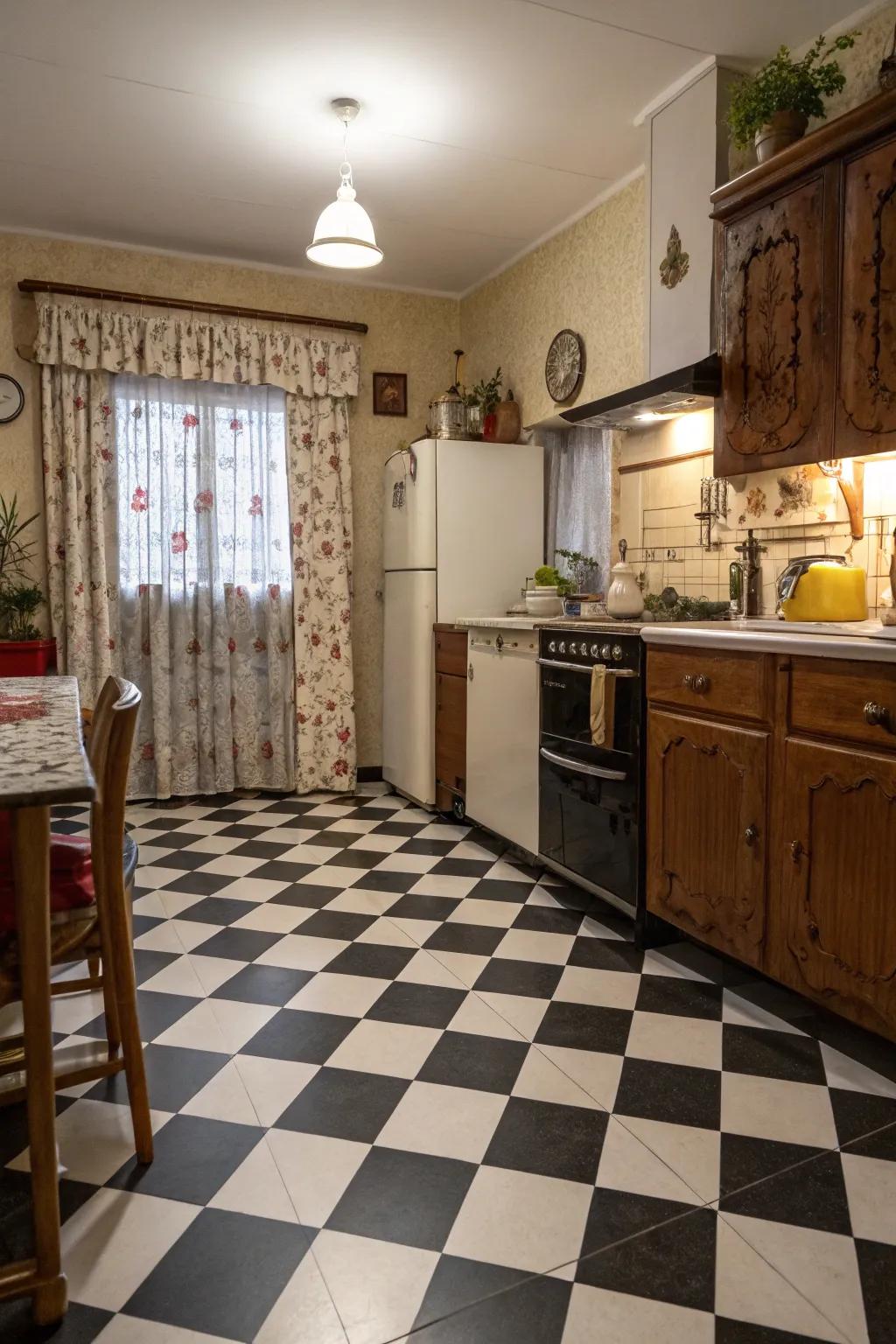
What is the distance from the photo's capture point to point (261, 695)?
4480mm

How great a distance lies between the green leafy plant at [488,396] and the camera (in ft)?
14.0

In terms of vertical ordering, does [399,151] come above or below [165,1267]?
above

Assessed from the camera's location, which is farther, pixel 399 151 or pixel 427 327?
pixel 427 327

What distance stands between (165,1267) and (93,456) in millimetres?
3552

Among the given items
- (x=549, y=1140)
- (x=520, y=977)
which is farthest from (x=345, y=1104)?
(x=520, y=977)

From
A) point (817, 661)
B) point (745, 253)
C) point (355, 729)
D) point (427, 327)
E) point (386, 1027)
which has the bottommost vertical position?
point (386, 1027)

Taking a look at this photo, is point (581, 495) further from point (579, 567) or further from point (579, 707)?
point (579, 707)

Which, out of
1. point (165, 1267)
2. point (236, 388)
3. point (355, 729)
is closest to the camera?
point (165, 1267)

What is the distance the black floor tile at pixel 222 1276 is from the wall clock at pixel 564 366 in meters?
3.32

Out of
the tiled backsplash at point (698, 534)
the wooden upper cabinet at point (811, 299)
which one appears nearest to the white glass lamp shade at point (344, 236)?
the wooden upper cabinet at point (811, 299)

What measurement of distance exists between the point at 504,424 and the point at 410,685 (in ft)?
4.39

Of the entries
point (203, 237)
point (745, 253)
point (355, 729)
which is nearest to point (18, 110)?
point (203, 237)

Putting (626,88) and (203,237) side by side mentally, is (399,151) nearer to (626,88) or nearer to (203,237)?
(626,88)

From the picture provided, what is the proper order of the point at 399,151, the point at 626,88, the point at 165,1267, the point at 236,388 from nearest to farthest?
the point at 165,1267 → the point at 626,88 → the point at 399,151 → the point at 236,388
